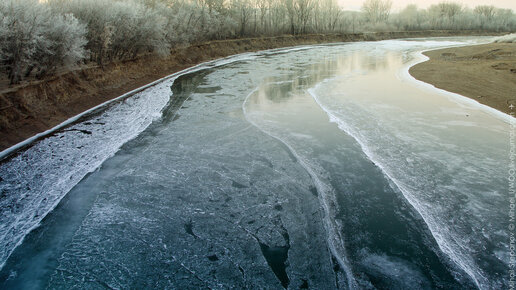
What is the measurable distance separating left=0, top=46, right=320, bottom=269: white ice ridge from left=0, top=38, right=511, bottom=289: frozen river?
53mm

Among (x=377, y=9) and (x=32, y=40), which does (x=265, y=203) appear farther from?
(x=377, y=9)

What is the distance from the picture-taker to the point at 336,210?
6293 millimetres

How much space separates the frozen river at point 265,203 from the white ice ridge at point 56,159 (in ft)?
0.17

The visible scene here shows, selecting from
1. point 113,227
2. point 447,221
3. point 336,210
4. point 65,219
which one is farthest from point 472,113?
point 65,219

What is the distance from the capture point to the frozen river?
15.9 ft

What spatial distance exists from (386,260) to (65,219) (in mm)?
5925

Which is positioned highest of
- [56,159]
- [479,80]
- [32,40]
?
[32,40]

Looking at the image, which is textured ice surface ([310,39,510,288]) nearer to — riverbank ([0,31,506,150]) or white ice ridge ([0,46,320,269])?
white ice ridge ([0,46,320,269])

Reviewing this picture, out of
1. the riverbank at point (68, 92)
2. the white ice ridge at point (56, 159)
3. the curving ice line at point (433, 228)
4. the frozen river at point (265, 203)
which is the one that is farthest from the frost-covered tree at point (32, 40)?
the curving ice line at point (433, 228)

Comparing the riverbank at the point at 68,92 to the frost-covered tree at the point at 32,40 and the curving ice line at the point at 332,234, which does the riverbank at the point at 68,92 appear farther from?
the curving ice line at the point at 332,234

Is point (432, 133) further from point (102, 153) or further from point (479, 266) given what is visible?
point (102, 153)

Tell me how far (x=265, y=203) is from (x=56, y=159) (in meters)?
6.63

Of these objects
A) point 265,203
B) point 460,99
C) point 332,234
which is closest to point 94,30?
point 265,203

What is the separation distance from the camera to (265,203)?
261 inches
